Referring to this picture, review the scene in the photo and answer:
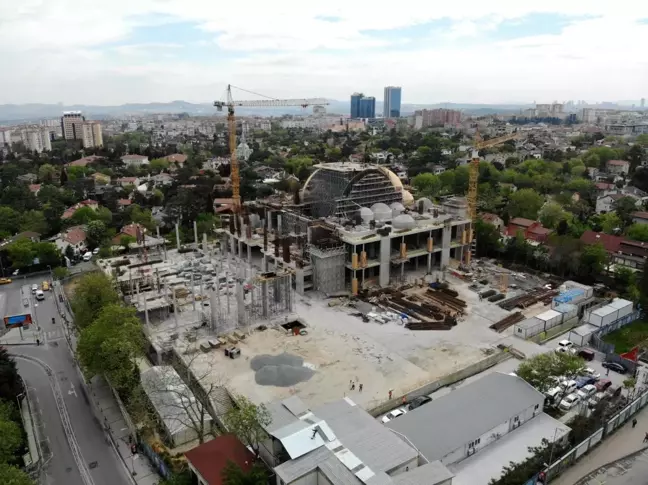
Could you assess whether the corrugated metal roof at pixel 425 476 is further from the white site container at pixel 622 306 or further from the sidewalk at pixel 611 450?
the white site container at pixel 622 306

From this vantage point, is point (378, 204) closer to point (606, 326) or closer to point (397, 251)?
point (397, 251)

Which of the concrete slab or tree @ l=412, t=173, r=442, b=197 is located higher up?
tree @ l=412, t=173, r=442, b=197

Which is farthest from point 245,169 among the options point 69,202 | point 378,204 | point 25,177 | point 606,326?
point 606,326

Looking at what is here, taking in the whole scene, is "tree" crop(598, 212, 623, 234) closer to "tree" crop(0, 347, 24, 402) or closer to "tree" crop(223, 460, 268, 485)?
"tree" crop(223, 460, 268, 485)

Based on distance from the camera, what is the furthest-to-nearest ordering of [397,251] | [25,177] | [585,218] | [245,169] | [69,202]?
[245,169] → [25,177] → [69,202] → [585,218] → [397,251]

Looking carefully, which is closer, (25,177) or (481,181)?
(481,181)

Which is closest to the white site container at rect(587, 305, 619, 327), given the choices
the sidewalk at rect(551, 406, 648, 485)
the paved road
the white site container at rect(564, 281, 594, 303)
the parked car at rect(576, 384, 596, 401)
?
the white site container at rect(564, 281, 594, 303)
